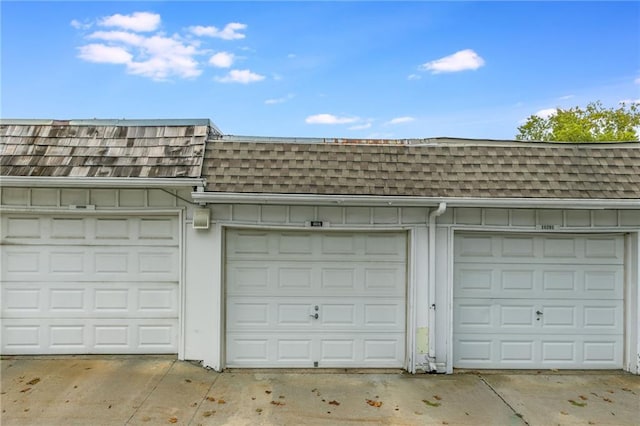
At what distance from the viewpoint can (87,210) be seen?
5.12 metres

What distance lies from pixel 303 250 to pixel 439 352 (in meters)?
2.41

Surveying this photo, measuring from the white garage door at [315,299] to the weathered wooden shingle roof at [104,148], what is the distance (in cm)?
138

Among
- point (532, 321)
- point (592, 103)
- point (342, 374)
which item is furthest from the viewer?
point (592, 103)

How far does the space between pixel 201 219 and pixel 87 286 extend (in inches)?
80.3

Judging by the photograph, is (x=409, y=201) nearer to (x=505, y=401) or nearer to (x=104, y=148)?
(x=505, y=401)

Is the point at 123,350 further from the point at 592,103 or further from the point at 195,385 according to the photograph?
the point at 592,103

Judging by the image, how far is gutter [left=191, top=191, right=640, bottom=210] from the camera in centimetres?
472

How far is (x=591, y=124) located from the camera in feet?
66.5

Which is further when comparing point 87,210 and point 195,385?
point 87,210

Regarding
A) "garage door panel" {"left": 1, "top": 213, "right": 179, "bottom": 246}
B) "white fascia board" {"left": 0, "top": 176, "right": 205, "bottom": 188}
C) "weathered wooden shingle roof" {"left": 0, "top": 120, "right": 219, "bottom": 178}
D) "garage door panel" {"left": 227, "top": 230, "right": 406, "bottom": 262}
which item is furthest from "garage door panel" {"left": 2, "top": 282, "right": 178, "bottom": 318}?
"weathered wooden shingle roof" {"left": 0, "top": 120, "right": 219, "bottom": 178}

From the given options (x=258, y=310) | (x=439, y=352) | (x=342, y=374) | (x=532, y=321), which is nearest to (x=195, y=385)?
(x=258, y=310)

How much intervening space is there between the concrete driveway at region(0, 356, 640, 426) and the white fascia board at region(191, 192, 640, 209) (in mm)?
2344

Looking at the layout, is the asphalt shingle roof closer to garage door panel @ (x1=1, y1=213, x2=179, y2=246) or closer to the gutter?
the gutter

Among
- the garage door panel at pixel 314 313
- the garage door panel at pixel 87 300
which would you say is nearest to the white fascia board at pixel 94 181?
the garage door panel at pixel 87 300
